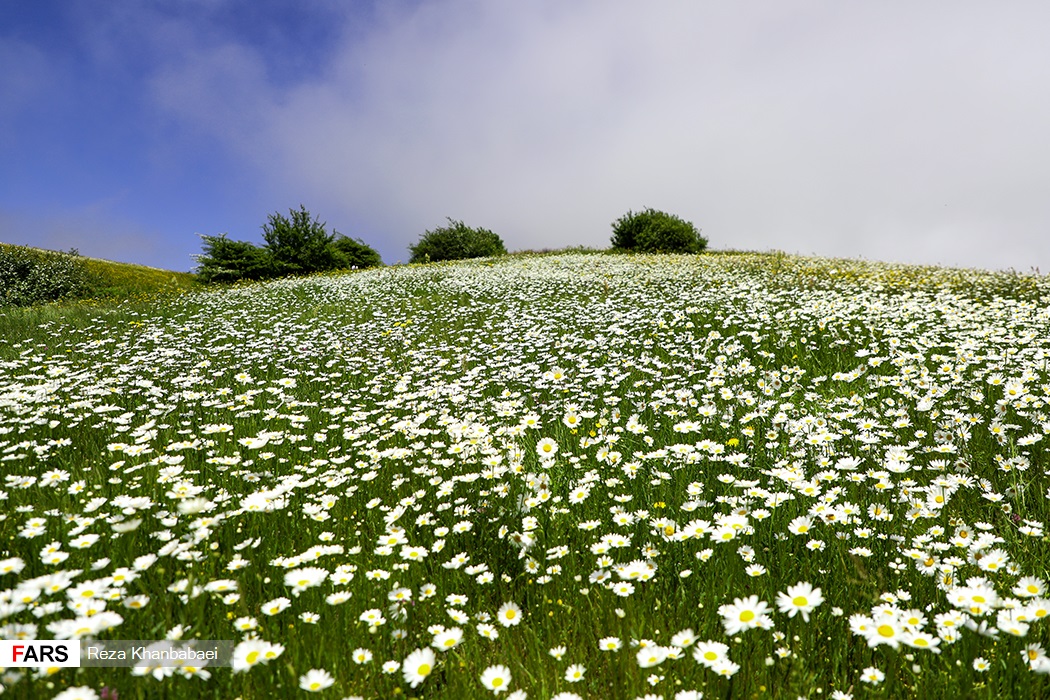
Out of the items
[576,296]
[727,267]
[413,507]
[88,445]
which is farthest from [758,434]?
[727,267]

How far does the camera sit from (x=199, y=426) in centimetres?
616

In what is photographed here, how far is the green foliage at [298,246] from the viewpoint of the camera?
32688 millimetres

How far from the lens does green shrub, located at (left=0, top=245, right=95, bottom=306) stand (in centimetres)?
2345

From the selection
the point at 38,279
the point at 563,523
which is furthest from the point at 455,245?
the point at 563,523

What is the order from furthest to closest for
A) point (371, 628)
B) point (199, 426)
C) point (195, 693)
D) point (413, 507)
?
point (199, 426)
point (413, 507)
point (371, 628)
point (195, 693)

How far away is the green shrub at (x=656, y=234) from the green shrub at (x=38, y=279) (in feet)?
103

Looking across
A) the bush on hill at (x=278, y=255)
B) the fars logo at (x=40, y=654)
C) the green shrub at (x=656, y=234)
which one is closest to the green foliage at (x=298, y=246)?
the bush on hill at (x=278, y=255)

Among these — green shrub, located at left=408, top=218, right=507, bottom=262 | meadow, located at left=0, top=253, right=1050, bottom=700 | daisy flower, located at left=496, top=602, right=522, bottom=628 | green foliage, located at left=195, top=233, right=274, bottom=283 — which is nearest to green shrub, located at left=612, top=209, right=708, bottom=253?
green shrub, located at left=408, top=218, right=507, bottom=262

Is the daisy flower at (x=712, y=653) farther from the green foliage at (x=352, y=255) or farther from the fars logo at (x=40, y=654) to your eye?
the green foliage at (x=352, y=255)

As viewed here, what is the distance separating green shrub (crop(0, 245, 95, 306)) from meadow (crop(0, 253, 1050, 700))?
20095 mm

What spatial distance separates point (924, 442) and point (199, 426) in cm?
708

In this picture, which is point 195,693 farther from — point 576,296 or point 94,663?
point 576,296

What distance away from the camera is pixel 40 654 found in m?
Result: 2.31

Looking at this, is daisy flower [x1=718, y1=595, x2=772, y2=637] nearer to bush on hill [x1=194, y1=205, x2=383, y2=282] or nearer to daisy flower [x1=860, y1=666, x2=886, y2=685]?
daisy flower [x1=860, y1=666, x2=886, y2=685]
